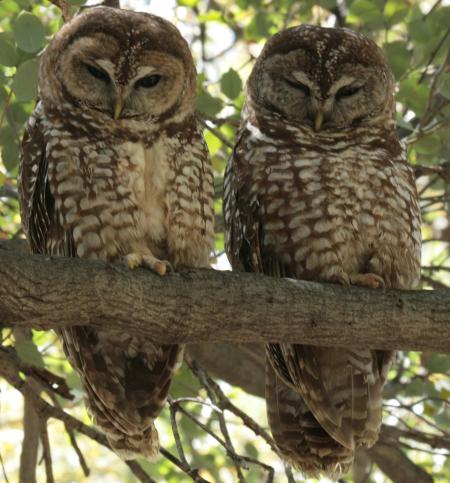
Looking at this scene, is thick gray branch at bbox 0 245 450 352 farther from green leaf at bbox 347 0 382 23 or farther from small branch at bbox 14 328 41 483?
green leaf at bbox 347 0 382 23

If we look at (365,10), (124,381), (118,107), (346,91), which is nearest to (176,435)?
(124,381)

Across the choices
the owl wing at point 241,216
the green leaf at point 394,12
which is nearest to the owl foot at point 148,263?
the owl wing at point 241,216

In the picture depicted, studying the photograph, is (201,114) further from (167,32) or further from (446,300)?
(446,300)

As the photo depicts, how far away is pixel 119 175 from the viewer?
11.5 ft

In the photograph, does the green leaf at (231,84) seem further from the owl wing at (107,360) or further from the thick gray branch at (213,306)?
the thick gray branch at (213,306)

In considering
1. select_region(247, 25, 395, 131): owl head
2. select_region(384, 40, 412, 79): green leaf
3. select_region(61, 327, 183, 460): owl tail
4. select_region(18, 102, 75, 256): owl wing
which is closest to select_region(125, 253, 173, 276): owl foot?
select_region(18, 102, 75, 256): owl wing

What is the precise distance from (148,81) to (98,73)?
175mm

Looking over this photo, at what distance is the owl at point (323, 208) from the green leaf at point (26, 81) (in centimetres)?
79

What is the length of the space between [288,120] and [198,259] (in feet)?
2.25

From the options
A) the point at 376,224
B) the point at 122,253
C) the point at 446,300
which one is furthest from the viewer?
the point at 376,224

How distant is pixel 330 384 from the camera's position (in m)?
3.87

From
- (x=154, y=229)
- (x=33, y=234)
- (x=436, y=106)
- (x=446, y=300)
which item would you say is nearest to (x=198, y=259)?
(x=154, y=229)

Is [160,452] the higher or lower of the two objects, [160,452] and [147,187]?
the lower

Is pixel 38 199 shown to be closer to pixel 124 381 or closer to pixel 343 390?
pixel 124 381
